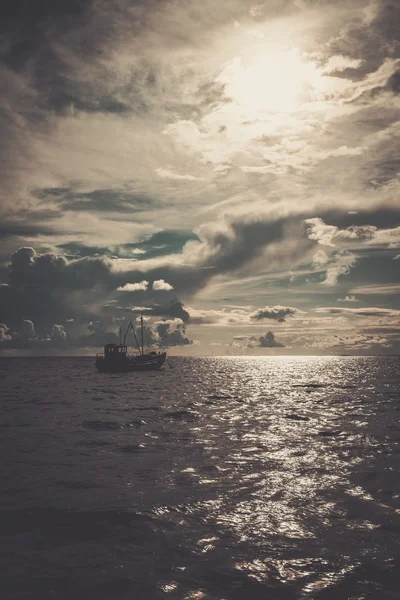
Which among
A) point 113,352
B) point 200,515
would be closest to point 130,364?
point 113,352

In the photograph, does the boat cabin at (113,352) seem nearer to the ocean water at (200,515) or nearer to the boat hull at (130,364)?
the boat hull at (130,364)

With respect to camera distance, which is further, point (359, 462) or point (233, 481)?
point (359, 462)

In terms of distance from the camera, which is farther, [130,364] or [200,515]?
[130,364]

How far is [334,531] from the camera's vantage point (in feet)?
30.6

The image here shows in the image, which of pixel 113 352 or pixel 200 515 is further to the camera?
pixel 113 352

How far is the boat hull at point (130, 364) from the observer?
325ft

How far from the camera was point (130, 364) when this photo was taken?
10375 cm

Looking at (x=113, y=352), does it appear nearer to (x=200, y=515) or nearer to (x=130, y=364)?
(x=130, y=364)

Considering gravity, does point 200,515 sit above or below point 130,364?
above

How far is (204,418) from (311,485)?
50.1 ft

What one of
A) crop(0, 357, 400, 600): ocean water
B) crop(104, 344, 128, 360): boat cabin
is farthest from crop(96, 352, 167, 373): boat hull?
crop(0, 357, 400, 600): ocean water

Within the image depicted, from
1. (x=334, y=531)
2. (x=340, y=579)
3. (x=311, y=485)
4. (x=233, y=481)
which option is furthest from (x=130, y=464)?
(x=340, y=579)

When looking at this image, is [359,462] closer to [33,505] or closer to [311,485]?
[311,485]

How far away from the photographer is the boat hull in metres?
99.0
